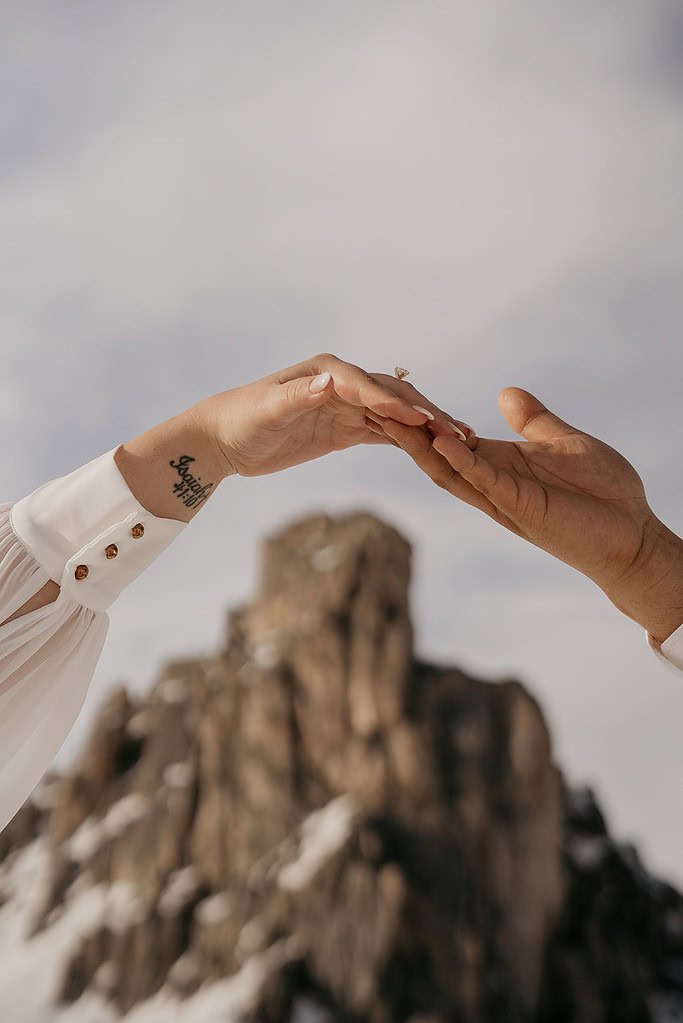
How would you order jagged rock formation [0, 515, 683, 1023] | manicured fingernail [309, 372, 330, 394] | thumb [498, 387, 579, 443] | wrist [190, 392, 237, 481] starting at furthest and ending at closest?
1. jagged rock formation [0, 515, 683, 1023]
2. thumb [498, 387, 579, 443]
3. wrist [190, 392, 237, 481]
4. manicured fingernail [309, 372, 330, 394]

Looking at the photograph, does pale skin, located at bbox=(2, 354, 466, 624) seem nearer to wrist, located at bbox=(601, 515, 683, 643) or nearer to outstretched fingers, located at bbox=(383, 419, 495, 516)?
outstretched fingers, located at bbox=(383, 419, 495, 516)

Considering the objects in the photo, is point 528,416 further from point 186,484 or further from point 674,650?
point 186,484

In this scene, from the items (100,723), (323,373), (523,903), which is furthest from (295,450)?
(100,723)

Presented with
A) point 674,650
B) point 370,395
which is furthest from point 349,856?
point 370,395

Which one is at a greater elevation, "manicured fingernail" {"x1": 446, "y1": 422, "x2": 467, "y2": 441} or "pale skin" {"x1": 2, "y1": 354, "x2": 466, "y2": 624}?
"pale skin" {"x1": 2, "y1": 354, "x2": 466, "y2": 624}

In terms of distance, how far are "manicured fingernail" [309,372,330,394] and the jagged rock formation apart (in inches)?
762

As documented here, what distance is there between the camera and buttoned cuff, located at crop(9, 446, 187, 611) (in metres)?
1.18

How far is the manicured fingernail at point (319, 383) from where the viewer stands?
1145 millimetres

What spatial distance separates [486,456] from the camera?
1.30 metres

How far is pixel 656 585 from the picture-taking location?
4.31 ft

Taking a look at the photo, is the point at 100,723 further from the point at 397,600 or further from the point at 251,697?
the point at 397,600

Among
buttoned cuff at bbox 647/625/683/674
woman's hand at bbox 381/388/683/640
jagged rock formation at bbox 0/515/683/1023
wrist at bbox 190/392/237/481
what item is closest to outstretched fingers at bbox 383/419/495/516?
woman's hand at bbox 381/388/683/640

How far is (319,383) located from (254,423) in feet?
0.41

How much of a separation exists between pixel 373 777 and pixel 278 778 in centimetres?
225
